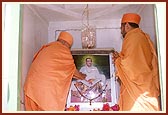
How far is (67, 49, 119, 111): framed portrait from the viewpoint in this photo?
9.91 ft

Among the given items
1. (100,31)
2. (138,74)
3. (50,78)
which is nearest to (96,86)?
(50,78)

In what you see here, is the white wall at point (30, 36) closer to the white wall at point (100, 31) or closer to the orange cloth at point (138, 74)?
the white wall at point (100, 31)

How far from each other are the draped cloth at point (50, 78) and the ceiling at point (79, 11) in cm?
67

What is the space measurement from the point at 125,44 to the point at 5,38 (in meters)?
1.04

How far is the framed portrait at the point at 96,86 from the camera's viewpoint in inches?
119

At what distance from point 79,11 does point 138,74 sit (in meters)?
1.36

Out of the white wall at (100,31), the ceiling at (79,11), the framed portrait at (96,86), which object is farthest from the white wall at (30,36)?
the framed portrait at (96,86)

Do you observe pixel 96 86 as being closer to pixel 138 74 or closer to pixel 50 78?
pixel 50 78

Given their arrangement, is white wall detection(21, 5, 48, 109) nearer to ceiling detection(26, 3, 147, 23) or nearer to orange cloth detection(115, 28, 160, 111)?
ceiling detection(26, 3, 147, 23)

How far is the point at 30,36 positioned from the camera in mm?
3061

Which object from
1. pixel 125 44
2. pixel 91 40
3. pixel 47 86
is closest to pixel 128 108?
pixel 125 44

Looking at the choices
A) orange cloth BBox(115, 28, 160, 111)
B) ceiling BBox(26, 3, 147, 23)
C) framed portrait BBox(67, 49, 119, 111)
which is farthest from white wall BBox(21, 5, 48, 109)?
orange cloth BBox(115, 28, 160, 111)

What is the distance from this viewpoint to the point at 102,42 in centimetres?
376

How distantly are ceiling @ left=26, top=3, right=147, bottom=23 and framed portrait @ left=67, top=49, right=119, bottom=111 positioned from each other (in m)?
0.52
